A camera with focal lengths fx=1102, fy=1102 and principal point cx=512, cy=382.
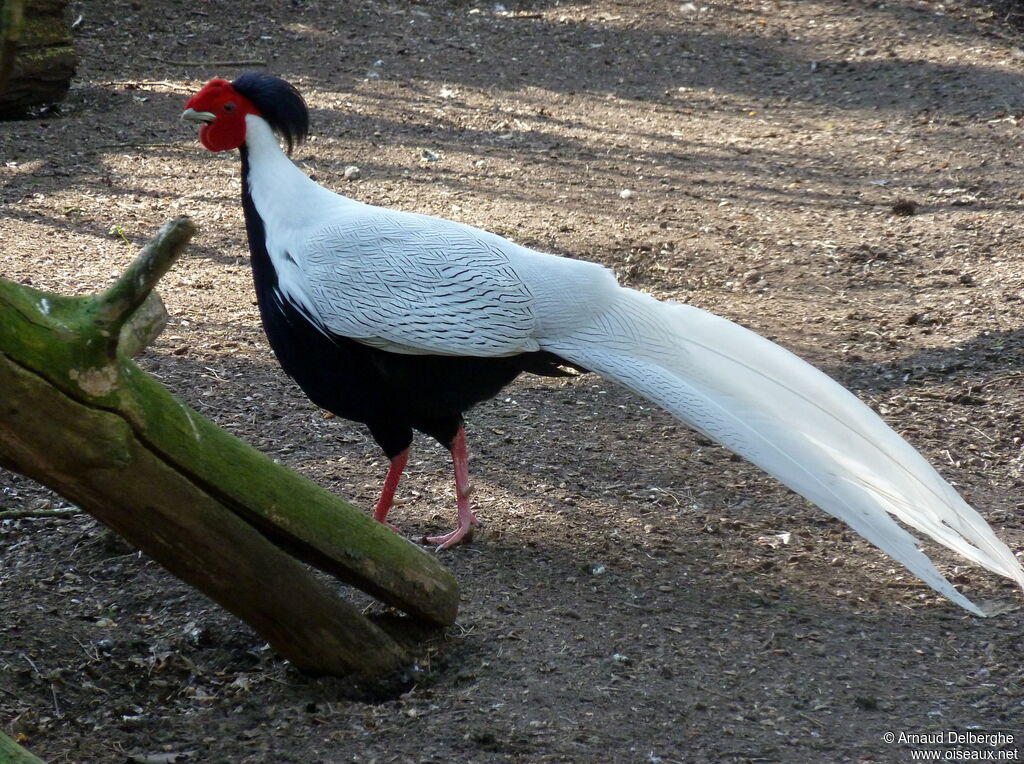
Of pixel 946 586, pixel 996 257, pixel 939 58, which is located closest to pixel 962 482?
pixel 946 586

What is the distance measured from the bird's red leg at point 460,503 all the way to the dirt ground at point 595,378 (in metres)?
0.09

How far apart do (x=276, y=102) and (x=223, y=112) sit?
17 cm

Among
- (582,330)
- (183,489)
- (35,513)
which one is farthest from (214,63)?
(183,489)

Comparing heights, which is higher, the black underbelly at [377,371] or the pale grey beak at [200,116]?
the pale grey beak at [200,116]

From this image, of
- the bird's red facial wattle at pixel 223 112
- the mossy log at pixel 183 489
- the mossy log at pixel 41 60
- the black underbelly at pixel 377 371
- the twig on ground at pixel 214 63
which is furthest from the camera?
the twig on ground at pixel 214 63

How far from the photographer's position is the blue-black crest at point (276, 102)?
336 centimetres

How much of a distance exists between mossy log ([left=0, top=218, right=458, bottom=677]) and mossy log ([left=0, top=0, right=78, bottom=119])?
5295mm

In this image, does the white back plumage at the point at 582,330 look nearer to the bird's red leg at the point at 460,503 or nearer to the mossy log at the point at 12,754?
the bird's red leg at the point at 460,503

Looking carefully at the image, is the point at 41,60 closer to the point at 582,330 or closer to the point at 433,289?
the point at 433,289

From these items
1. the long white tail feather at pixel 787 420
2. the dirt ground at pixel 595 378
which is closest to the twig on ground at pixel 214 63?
the dirt ground at pixel 595 378

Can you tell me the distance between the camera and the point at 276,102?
3359mm

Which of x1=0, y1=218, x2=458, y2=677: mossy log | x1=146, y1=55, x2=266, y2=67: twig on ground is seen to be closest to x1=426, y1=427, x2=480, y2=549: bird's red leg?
x1=0, y1=218, x2=458, y2=677: mossy log

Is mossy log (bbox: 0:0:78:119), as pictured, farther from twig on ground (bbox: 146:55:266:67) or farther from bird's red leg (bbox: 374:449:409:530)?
bird's red leg (bbox: 374:449:409:530)

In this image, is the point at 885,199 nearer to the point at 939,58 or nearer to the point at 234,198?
the point at 939,58
